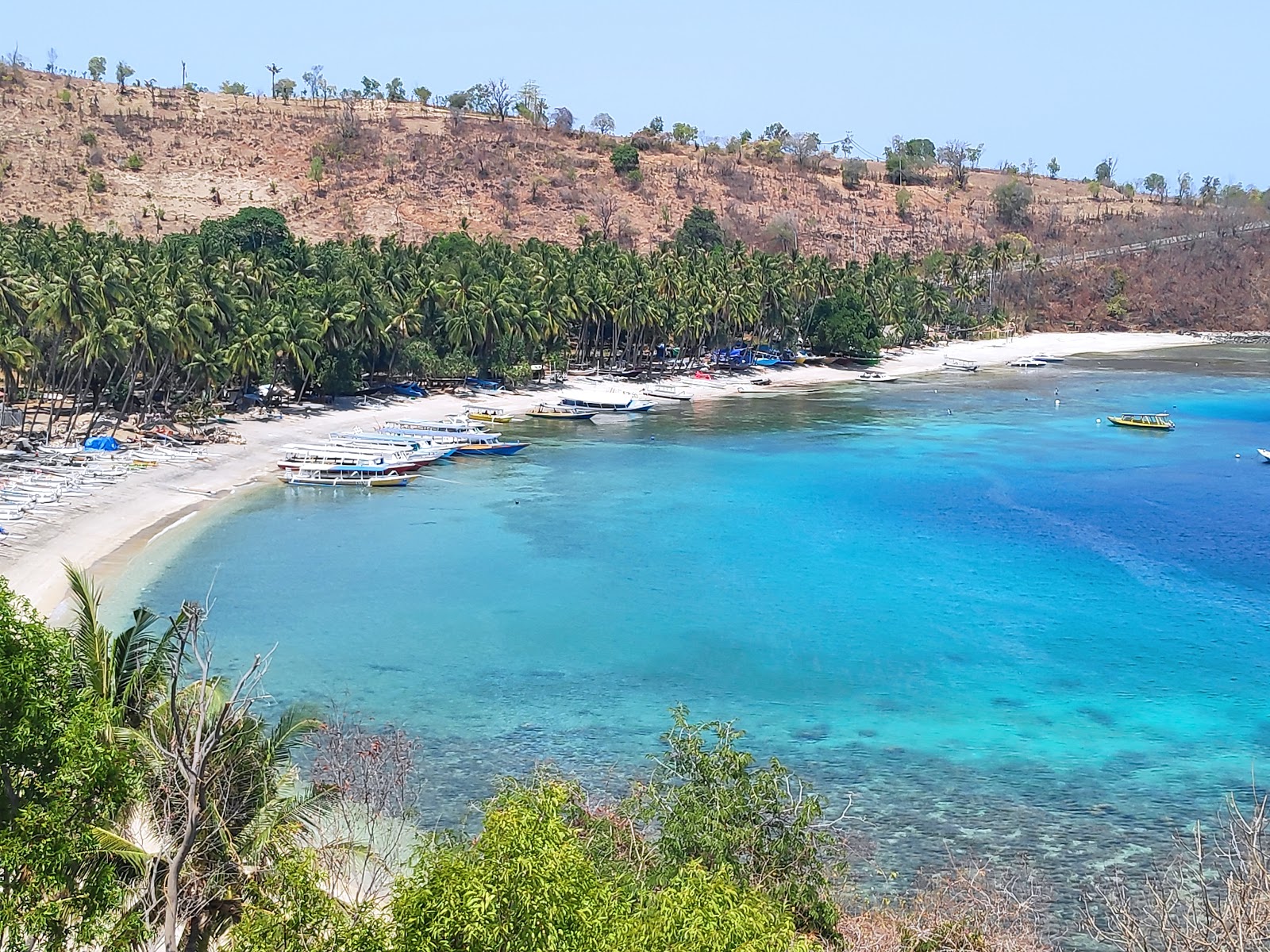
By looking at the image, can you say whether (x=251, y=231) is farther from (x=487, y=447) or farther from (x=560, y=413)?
(x=487, y=447)

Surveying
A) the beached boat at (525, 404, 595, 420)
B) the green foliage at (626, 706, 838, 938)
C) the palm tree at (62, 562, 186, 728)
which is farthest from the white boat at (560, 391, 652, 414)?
the palm tree at (62, 562, 186, 728)

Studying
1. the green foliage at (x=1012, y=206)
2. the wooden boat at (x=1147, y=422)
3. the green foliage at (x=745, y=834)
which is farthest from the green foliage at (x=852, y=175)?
the green foliage at (x=745, y=834)

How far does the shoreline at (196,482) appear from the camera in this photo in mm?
47312

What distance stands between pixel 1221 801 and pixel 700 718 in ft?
46.4

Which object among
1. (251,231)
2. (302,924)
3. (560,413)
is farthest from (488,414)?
(302,924)

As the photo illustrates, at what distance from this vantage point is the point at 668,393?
10462 cm

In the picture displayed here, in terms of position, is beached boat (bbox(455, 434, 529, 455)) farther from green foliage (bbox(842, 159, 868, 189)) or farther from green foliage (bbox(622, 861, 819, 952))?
green foliage (bbox(842, 159, 868, 189))

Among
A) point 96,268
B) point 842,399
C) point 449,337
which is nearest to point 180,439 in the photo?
point 96,268

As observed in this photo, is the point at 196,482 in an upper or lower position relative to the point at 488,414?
lower

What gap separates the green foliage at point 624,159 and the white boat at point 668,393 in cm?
7461

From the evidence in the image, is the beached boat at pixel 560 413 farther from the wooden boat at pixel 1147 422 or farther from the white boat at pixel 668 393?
the wooden boat at pixel 1147 422

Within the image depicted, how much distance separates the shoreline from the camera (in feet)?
155

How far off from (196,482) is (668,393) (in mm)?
48814

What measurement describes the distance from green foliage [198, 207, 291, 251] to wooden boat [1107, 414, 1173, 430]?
7463 centimetres
